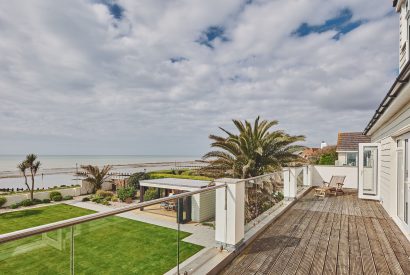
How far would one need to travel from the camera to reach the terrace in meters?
1.81

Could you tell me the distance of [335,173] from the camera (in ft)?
39.1

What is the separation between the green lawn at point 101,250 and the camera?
163 cm

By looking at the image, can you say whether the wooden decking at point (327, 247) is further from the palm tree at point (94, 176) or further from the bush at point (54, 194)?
the palm tree at point (94, 176)

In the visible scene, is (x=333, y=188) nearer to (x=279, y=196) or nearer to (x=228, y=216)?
(x=279, y=196)

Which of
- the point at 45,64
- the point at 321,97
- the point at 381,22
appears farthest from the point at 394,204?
the point at 45,64

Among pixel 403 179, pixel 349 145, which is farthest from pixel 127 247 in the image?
pixel 349 145

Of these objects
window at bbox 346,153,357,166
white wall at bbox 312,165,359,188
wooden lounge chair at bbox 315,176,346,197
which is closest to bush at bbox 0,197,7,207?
wooden lounge chair at bbox 315,176,346,197

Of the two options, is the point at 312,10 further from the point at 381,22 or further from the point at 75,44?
the point at 75,44

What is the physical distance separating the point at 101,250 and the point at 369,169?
996 cm

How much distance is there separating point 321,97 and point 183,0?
1729cm

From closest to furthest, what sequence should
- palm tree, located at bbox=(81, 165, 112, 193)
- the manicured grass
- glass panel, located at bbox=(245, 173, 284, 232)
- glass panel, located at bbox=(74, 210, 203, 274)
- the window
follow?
glass panel, located at bbox=(74, 210, 203, 274), glass panel, located at bbox=(245, 173, 284, 232), the manicured grass, the window, palm tree, located at bbox=(81, 165, 112, 193)

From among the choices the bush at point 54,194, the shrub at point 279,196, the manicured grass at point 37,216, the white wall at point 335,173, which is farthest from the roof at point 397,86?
the bush at point 54,194

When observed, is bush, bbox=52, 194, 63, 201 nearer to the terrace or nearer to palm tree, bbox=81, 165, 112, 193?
→ palm tree, bbox=81, 165, 112, 193

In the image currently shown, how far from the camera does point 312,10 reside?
698 centimetres
